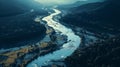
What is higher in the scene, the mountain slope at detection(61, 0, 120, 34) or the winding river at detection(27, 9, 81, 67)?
the winding river at detection(27, 9, 81, 67)

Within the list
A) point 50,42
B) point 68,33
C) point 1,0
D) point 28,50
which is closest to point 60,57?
point 28,50

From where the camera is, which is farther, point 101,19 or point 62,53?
point 101,19

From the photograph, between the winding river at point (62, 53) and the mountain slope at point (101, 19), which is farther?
the mountain slope at point (101, 19)

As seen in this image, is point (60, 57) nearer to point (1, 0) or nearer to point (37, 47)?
point (37, 47)

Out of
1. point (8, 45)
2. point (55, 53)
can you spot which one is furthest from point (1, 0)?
point (55, 53)

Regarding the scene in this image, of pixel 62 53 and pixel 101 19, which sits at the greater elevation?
pixel 62 53

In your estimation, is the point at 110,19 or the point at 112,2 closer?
the point at 110,19

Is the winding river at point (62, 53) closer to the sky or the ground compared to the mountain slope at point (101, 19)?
closer to the sky

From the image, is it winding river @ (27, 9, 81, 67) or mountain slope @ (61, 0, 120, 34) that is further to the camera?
mountain slope @ (61, 0, 120, 34)

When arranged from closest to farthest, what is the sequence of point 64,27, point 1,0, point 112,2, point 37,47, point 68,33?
point 37,47
point 68,33
point 64,27
point 112,2
point 1,0

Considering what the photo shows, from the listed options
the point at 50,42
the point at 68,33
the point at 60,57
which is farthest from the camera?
the point at 68,33
